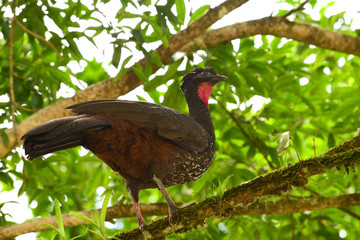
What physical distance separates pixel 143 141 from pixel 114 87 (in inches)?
41.8

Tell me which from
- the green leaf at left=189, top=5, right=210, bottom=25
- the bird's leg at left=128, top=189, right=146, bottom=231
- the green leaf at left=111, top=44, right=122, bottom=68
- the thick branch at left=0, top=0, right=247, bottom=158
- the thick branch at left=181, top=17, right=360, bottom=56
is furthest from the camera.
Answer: the thick branch at left=181, top=17, right=360, bottom=56

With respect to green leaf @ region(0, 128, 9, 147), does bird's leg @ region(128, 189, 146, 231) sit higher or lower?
lower

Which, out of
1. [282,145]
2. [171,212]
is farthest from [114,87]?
[282,145]

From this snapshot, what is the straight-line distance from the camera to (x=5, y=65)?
4.35 metres

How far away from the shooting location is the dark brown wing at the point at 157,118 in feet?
7.10

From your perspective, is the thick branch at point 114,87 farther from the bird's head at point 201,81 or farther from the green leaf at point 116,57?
the bird's head at point 201,81

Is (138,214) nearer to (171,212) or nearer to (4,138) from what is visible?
(171,212)

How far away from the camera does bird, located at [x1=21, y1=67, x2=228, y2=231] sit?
2182 mm

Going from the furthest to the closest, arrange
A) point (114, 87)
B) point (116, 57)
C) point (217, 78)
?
point (114, 87) → point (116, 57) → point (217, 78)

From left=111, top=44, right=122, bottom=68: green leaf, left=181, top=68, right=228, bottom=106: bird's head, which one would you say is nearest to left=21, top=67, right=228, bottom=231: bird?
left=181, top=68, right=228, bottom=106: bird's head

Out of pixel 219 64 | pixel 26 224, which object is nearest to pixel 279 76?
pixel 219 64

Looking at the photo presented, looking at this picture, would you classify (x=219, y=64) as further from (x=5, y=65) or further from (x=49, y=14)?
(x=5, y=65)

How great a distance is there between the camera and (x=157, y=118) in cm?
228

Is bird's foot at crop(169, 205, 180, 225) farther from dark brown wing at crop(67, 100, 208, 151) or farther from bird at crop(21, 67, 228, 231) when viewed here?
dark brown wing at crop(67, 100, 208, 151)
